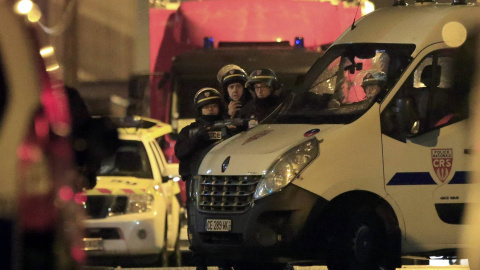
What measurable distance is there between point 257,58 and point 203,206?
853cm

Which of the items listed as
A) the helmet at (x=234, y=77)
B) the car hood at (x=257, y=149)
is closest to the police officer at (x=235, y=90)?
the helmet at (x=234, y=77)

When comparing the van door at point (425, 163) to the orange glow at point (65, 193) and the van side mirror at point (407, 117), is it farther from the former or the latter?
the orange glow at point (65, 193)

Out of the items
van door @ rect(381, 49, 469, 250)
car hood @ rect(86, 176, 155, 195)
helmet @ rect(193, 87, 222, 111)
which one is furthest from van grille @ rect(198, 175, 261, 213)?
car hood @ rect(86, 176, 155, 195)

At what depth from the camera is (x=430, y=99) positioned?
1046 cm

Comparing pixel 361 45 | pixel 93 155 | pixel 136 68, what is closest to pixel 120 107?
pixel 136 68

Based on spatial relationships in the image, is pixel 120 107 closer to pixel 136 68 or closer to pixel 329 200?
pixel 136 68

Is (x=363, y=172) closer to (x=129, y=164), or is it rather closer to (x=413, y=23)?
(x=413, y=23)

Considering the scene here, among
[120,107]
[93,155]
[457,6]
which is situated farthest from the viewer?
[120,107]

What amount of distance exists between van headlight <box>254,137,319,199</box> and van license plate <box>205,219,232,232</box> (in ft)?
1.21

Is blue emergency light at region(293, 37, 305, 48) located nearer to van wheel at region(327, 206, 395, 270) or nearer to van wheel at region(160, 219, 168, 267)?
van wheel at region(160, 219, 168, 267)

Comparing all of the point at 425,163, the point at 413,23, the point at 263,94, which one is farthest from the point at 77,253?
the point at 263,94

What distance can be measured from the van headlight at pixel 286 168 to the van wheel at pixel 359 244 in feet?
1.90

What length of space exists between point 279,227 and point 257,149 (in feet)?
2.25

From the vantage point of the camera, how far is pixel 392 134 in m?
10.2
